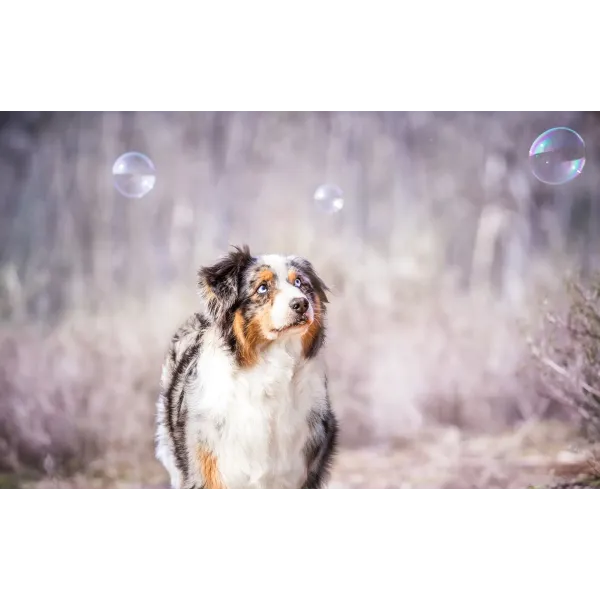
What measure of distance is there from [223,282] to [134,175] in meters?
0.87

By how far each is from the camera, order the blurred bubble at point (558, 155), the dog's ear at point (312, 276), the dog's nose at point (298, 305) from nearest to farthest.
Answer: the dog's nose at point (298, 305), the dog's ear at point (312, 276), the blurred bubble at point (558, 155)

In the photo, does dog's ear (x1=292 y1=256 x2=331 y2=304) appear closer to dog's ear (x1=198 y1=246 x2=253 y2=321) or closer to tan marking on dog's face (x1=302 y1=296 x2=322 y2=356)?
tan marking on dog's face (x1=302 y1=296 x2=322 y2=356)

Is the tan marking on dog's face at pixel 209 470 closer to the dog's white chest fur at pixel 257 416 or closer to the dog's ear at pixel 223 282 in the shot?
the dog's white chest fur at pixel 257 416

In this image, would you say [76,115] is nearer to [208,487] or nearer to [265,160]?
[265,160]

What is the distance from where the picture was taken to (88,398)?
3967 millimetres

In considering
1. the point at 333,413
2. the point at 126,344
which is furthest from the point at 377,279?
the point at 126,344

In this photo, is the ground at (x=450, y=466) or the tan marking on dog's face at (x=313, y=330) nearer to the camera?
the tan marking on dog's face at (x=313, y=330)

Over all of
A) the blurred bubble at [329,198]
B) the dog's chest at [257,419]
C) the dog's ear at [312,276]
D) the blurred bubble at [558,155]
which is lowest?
the dog's chest at [257,419]

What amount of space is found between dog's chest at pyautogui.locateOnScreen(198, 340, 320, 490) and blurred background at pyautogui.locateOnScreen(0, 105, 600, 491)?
1.97ft

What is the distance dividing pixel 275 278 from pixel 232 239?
0.65 m

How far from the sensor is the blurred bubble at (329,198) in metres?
3.96

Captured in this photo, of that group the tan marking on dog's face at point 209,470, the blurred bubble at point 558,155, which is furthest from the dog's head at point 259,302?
the blurred bubble at point 558,155

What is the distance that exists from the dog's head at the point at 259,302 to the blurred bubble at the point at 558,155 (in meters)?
1.30
